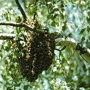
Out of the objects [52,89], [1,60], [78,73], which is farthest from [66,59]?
[1,60]

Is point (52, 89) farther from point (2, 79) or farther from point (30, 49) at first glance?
point (30, 49)

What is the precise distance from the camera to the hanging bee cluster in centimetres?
444

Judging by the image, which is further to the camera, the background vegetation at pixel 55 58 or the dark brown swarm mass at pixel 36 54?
the background vegetation at pixel 55 58

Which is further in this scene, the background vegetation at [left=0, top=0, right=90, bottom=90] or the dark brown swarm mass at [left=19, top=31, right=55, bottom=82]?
the background vegetation at [left=0, top=0, right=90, bottom=90]

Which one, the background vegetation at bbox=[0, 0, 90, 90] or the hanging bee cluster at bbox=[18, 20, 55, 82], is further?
the background vegetation at bbox=[0, 0, 90, 90]

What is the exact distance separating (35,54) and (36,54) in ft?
0.04

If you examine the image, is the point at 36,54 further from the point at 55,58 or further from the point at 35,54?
the point at 55,58

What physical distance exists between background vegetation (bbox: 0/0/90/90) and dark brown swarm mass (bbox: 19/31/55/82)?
1.25 feet

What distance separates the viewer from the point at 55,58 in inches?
250

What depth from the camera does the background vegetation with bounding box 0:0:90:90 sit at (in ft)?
17.8

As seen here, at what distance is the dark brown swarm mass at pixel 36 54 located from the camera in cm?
444

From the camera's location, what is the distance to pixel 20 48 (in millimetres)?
4703

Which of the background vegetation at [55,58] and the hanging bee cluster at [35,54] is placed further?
the background vegetation at [55,58]

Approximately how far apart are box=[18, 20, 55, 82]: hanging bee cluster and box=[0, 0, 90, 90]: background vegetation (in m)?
0.37
